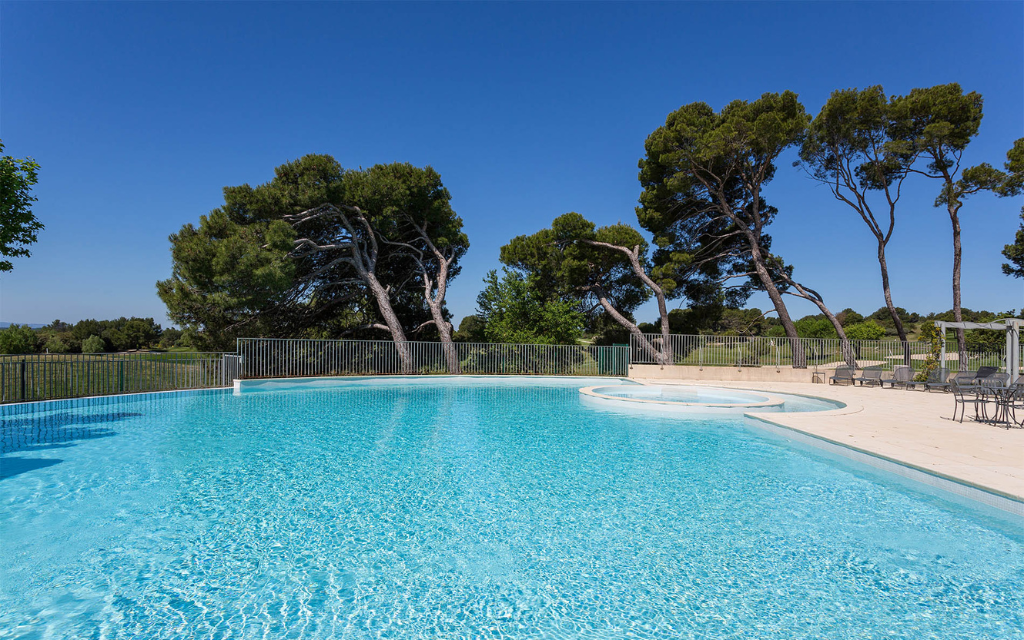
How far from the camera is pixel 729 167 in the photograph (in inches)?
755

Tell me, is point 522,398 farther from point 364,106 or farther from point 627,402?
point 364,106

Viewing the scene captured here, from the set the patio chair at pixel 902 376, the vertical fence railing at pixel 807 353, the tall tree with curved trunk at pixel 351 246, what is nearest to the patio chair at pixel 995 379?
the patio chair at pixel 902 376

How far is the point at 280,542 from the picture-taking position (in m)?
3.41

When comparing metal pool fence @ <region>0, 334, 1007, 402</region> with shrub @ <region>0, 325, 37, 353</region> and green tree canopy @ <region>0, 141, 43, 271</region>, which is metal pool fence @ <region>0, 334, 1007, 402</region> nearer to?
green tree canopy @ <region>0, 141, 43, 271</region>

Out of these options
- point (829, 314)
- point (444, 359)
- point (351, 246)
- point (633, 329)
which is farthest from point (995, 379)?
point (351, 246)

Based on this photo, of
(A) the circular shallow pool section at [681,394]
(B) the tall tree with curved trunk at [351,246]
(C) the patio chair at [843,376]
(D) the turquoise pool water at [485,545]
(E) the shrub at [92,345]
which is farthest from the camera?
(E) the shrub at [92,345]

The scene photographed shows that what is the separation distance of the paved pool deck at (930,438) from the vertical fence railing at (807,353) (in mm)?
8187

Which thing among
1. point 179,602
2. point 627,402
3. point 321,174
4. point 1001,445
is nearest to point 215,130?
point 321,174

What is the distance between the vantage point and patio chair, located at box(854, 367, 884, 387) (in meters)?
14.4

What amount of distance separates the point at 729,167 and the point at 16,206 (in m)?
21.2

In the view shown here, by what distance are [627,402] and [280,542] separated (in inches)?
327

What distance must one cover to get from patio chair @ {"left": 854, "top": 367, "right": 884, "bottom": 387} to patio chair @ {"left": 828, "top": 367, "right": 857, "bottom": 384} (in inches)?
13.4

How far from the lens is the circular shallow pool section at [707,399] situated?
30.8ft

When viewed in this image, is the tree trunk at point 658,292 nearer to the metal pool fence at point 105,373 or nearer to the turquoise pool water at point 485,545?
the turquoise pool water at point 485,545
